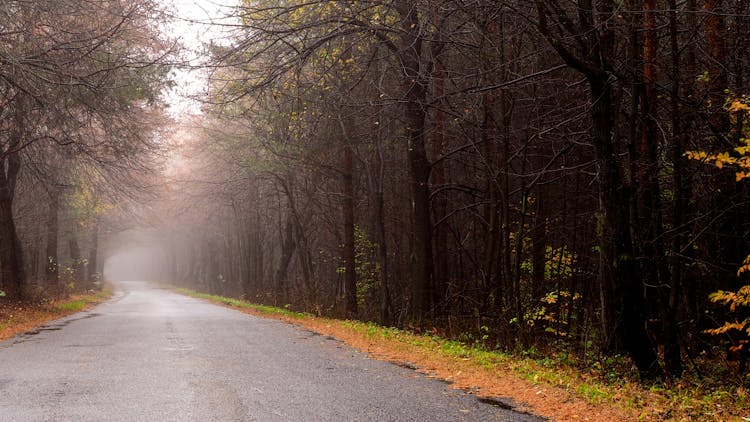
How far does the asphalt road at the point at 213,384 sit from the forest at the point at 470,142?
3.65m

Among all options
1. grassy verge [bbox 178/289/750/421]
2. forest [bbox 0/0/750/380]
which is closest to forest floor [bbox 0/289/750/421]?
grassy verge [bbox 178/289/750/421]

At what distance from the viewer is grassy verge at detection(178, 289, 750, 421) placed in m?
6.64

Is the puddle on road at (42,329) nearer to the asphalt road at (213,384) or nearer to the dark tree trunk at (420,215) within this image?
the asphalt road at (213,384)

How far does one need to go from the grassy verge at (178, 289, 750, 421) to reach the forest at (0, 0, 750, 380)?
74 centimetres

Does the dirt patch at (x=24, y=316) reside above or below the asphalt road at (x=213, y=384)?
above

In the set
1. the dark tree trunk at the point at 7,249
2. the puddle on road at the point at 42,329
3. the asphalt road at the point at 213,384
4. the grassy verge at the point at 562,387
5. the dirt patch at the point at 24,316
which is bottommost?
the grassy verge at the point at 562,387

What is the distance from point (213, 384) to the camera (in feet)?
26.3

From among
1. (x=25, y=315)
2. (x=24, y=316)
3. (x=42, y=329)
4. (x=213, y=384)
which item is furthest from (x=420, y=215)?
(x=25, y=315)

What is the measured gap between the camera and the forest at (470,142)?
9336 mm

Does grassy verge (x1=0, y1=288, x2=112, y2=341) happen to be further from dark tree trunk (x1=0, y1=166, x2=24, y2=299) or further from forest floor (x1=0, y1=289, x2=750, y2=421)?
forest floor (x1=0, y1=289, x2=750, y2=421)

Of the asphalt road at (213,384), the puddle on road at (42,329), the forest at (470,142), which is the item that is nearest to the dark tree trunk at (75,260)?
the forest at (470,142)

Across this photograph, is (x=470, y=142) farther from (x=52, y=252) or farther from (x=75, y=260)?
(x=75, y=260)

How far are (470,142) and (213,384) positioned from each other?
940 cm

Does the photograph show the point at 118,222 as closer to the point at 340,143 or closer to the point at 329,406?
the point at 340,143
